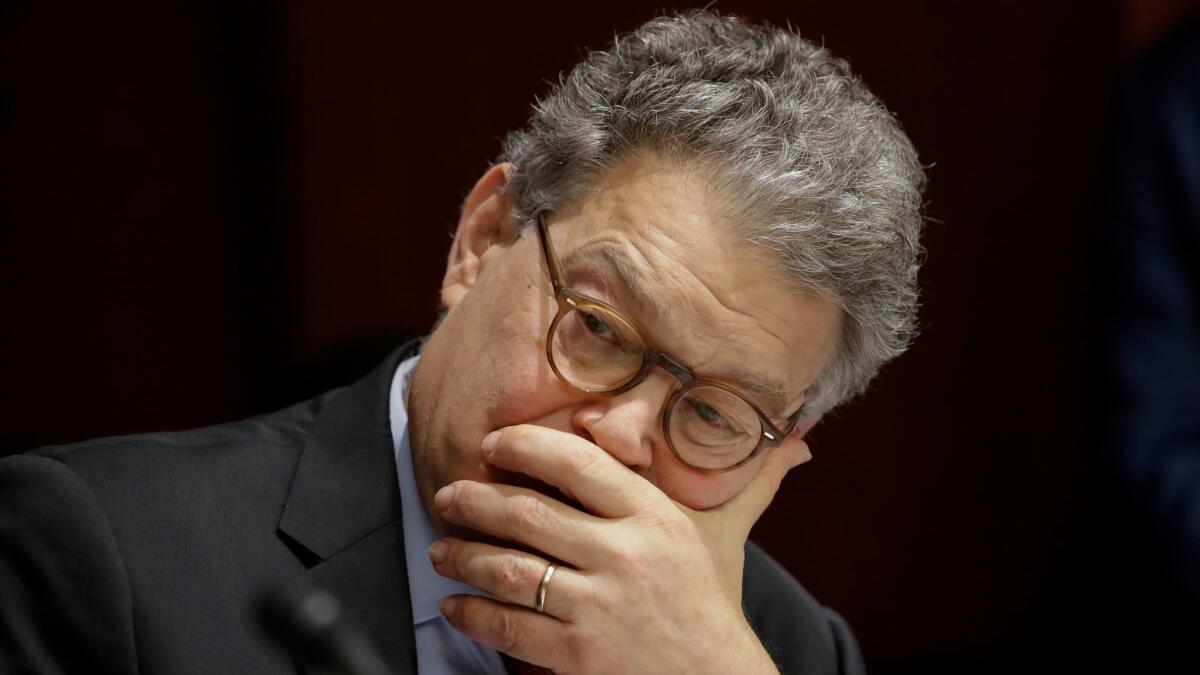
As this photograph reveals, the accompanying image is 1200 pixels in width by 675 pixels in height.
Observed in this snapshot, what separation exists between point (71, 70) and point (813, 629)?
1.72 meters

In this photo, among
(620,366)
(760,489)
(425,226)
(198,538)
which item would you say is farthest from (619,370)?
(425,226)

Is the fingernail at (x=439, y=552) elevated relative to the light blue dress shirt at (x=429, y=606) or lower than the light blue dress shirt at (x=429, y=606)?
elevated

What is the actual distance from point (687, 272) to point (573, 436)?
0.80ft

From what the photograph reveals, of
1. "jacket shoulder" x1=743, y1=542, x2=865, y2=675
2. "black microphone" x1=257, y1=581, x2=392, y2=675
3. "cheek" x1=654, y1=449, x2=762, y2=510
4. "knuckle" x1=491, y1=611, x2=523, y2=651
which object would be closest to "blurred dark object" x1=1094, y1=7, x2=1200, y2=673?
"jacket shoulder" x1=743, y1=542, x2=865, y2=675

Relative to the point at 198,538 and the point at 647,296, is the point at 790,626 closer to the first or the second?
the point at 647,296

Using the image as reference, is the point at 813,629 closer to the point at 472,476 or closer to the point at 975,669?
the point at 472,476

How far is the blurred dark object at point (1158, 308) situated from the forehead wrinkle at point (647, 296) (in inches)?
60.2

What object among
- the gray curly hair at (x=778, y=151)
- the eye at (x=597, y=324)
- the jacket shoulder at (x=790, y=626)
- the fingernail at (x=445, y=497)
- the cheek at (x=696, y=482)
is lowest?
the jacket shoulder at (x=790, y=626)

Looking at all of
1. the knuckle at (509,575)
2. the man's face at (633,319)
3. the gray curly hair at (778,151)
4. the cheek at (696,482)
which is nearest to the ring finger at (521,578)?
the knuckle at (509,575)

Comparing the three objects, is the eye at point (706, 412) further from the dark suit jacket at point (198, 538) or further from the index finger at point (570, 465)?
the dark suit jacket at point (198, 538)

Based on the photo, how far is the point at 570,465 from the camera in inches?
56.3

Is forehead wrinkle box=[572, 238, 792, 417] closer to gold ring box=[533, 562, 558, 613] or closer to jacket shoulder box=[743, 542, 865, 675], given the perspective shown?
gold ring box=[533, 562, 558, 613]

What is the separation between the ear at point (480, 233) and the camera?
1691mm

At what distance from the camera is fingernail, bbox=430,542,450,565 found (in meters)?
1.46
